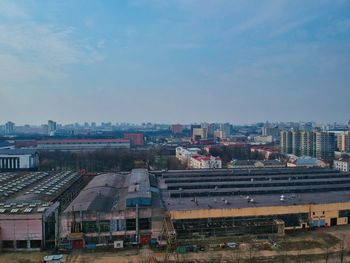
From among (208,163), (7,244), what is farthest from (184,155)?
(7,244)

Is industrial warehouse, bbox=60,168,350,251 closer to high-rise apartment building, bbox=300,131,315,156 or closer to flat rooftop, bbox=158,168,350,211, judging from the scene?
flat rooftop, bbox=158,168,350,211

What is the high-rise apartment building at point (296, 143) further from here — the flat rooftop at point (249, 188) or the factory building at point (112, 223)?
the factory building at point (112, 223)

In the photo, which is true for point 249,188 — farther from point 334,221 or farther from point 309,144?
point 309,144

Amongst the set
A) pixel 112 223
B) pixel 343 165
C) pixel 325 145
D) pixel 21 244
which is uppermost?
pixel 325 145

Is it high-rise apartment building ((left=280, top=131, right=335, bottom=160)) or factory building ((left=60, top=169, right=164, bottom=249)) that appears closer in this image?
factory building ((left=60, top=169, right=164, bottom=249))

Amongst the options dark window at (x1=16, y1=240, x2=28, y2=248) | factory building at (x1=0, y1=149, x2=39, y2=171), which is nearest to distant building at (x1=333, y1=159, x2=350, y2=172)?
factory building at (x1=0, y1=149, x2=39, y2=171)

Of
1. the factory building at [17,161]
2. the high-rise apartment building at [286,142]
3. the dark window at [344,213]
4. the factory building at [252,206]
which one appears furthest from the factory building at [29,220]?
the high-rise apartment building at [286,142]

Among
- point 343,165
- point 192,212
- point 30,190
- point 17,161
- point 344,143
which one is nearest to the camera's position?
point 192,212
